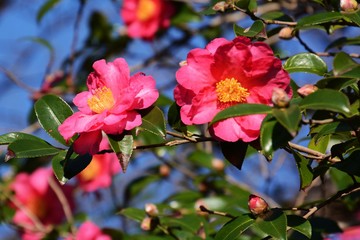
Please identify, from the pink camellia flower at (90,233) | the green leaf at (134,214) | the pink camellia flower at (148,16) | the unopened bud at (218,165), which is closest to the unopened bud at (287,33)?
the green leaf at (134,214)

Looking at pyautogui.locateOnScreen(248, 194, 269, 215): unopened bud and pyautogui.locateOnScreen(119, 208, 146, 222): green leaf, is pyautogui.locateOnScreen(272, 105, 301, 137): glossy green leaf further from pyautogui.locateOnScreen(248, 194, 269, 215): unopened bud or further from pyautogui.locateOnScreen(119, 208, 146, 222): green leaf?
pyautogui.locateOnScreen(119, 208, 146, 222): green leaf

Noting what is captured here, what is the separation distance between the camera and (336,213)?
204cm

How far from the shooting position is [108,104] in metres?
0.97

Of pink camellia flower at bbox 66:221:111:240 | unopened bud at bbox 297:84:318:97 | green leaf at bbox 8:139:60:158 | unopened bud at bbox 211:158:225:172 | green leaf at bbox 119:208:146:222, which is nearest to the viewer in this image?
unopened bud at bbox 297:84:318:97

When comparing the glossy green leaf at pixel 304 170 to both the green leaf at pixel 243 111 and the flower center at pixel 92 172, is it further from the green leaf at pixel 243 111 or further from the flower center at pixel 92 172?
the flower center at pixel 92 172

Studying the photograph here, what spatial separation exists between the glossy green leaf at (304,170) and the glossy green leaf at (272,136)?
0.12m

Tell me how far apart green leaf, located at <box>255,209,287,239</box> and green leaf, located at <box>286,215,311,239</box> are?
30 millimetres

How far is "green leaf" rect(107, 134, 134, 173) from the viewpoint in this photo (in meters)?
0.93

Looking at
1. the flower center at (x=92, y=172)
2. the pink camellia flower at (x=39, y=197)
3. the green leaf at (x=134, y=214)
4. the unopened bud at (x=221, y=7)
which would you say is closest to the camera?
the unopened bud at (x=221, y=7)

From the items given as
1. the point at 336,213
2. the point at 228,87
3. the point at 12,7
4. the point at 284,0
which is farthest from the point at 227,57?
the point at 12,7

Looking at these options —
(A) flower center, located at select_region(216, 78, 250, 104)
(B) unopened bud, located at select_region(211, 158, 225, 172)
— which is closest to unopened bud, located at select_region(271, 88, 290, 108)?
(A) flower center, located at select_region(216, 78, 250, 104)

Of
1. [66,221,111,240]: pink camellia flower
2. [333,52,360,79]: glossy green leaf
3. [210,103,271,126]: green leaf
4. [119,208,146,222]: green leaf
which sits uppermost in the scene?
[210,103,271,126]: green leaf

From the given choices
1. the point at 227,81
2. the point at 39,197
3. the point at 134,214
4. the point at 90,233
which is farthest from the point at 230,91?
the point at 39,197

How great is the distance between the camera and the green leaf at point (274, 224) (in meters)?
0.89
